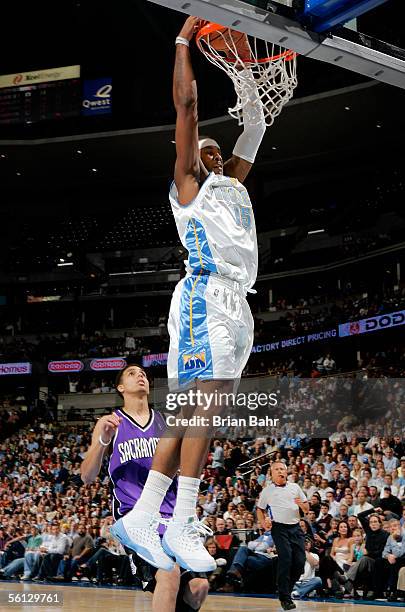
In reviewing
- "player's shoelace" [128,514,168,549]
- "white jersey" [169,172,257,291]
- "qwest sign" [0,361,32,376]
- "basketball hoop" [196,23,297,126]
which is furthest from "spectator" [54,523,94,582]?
"qwest sign" [0,361,32,376]

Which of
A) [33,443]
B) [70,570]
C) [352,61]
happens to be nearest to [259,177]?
[33,443]

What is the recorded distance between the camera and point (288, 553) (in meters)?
9.72

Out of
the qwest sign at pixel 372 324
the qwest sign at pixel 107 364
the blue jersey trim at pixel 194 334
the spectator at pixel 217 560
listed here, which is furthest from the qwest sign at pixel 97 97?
the blue jersey trim at pixel 194 334

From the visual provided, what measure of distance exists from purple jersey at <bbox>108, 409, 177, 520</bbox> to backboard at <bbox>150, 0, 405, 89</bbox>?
7.43 feet

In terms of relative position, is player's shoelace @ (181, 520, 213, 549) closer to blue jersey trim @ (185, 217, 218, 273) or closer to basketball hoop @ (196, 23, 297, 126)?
blue jersey trim @ (185, 217, 218, 273)

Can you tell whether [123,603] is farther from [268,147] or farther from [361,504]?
[268,147]

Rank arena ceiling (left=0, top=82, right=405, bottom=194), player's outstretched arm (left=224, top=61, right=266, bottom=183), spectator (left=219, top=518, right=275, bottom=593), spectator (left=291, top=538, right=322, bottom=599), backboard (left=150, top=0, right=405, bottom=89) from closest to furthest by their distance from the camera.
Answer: backboard (left=150, top=0, right=405, bottom=89), player's outstretched arm (left=224, top=61, right=266, bottom=183), spectator (left=291, top=538, right=322, bottom=599), spectator (left=219, top=518, right=275, bottom=593), arena ceiling (left=0, top=82, right=405, bottom=194)

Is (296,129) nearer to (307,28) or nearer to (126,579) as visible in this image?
(126,579)

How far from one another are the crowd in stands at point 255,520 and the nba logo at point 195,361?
8.00 m

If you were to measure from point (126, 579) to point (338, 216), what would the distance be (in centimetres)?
1762

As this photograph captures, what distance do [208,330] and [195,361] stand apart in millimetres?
153

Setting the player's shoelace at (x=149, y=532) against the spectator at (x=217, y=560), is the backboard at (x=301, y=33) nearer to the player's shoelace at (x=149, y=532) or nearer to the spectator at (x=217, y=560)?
the player's shoelace at (x=149, y=532)

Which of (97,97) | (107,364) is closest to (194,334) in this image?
(97,97)

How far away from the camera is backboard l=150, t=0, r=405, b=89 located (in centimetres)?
312
